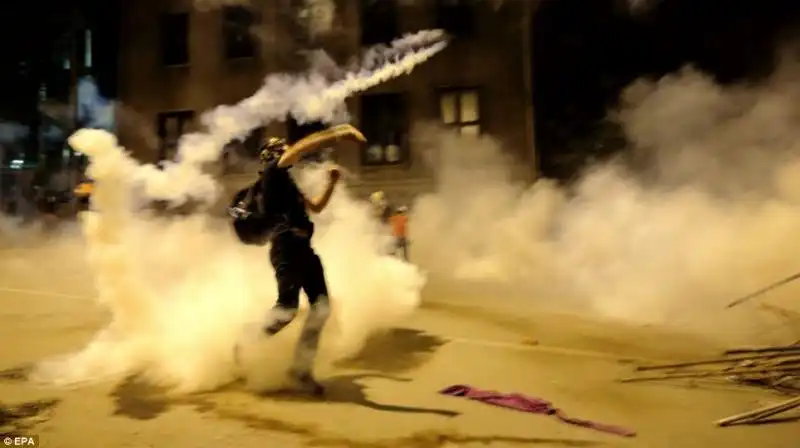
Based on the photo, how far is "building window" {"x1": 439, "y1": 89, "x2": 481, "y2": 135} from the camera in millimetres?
19000

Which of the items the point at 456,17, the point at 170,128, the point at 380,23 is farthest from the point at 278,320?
the point at 170,128

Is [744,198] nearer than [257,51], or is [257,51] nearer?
[744,198]

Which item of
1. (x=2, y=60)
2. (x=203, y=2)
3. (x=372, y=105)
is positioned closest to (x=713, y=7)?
(x=372, y=105)

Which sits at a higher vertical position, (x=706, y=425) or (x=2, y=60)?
(x=2, y=60)

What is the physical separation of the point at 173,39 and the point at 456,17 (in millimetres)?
9063

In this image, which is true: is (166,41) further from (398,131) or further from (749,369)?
(749,369)

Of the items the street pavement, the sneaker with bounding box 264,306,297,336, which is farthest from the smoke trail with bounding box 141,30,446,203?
the sneaker with bounding box 264,306,297,336

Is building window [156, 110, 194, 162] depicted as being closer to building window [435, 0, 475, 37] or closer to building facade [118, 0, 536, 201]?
building facade [118, 0, 536, 201]

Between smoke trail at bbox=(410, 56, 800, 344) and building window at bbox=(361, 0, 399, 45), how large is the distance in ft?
16.3

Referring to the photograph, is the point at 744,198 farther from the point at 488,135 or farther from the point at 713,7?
the point at 488,135

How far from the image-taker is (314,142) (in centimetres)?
511

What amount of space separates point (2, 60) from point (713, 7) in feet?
88.3

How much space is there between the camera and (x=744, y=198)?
37.1 ft

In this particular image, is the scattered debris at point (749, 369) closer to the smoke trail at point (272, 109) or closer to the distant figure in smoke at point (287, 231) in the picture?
the distant figure in smoke at point (287, 231)
